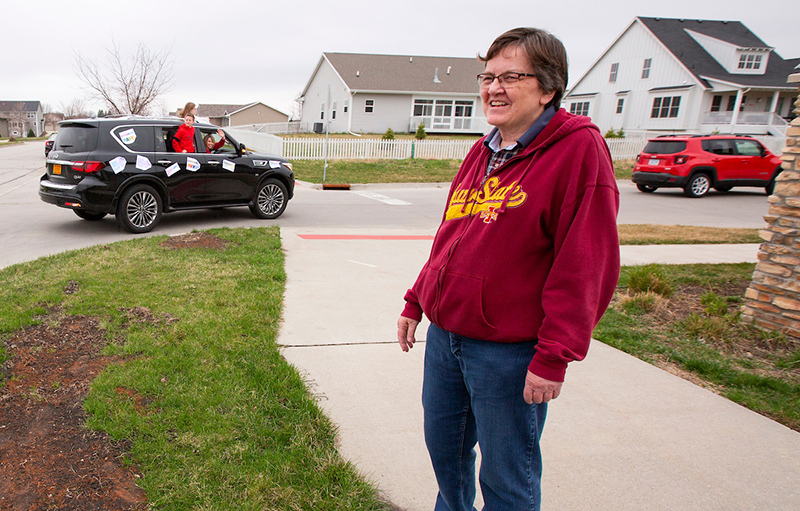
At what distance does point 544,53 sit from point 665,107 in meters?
35.5

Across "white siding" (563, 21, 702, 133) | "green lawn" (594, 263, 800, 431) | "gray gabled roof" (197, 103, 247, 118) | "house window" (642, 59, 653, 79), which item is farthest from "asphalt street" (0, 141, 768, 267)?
"gray gabled roof" (197, 103, 247, 118)

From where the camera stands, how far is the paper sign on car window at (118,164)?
26.6 feet

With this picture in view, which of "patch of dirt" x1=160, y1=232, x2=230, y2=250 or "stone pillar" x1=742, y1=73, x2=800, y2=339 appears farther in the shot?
"patch of dirt" x1=160, y1=232, x2=230, y2=250

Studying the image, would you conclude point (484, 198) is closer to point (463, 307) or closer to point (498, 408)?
point (463, 307)

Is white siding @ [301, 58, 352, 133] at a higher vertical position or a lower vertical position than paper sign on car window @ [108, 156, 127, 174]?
higher

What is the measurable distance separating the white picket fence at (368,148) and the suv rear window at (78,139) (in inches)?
526

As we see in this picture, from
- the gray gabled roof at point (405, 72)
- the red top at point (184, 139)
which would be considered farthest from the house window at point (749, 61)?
the red top at point (184, 139)

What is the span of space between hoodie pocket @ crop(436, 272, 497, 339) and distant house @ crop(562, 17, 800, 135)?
112ft

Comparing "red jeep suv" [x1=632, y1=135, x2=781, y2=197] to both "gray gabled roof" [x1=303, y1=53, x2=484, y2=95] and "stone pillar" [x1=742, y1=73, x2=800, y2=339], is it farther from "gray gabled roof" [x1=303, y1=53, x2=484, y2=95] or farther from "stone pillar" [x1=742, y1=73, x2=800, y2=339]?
"gray gabled roof" [x1=303, y1=53, x2=484, y2=95]

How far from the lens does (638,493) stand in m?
2.60

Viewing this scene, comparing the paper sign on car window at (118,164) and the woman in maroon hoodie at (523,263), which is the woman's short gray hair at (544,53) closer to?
the woman in maroon hoodie at (523,263)

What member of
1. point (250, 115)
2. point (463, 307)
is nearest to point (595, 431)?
point (463, 307)

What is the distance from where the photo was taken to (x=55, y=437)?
2760 millimetres

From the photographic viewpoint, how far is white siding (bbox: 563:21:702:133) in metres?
31.6
